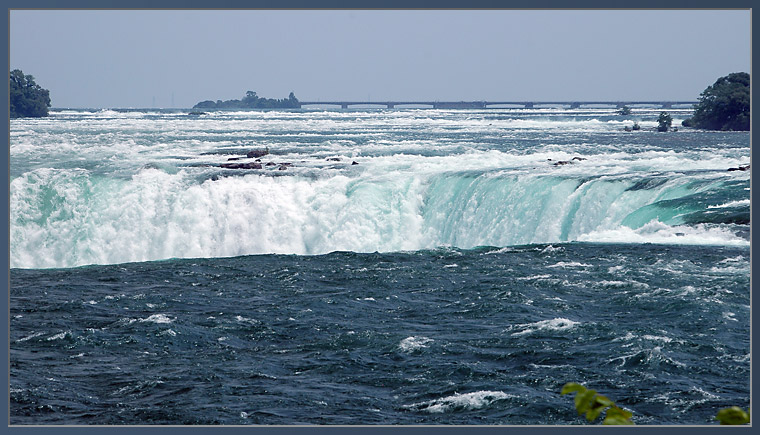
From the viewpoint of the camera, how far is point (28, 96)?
16.3 metres

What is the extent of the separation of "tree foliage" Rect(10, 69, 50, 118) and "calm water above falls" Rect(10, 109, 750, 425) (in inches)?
44.7

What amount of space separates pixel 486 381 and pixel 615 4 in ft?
13.0

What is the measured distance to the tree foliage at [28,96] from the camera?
12117 millimetres

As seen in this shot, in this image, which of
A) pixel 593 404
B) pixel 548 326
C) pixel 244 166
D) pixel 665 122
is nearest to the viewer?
pixel 593 404

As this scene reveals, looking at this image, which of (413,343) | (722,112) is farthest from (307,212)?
(722,112)

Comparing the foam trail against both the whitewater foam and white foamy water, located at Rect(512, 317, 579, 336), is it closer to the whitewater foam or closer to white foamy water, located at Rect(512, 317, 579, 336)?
white foamy water, located at Rect(512, 317, 579, 336)

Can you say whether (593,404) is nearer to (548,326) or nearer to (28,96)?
(548,326)

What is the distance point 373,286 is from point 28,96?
740 cm

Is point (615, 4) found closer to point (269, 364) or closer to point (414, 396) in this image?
point (414, 396)

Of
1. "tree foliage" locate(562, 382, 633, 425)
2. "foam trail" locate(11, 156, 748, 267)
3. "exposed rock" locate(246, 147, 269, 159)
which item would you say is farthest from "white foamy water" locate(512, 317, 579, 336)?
"exposed rock" locate(246, 147, 269, 159)

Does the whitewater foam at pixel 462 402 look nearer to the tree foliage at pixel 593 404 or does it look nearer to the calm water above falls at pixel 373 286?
the calm water above falls at pixel 373 286

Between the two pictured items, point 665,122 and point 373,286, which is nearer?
point 373,286

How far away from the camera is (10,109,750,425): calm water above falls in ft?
29.6

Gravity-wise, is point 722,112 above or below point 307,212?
above
